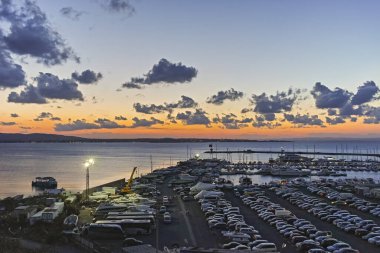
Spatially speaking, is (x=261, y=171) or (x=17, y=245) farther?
(x=261, y=171)

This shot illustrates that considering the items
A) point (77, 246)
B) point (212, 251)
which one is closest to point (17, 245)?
point (77, 246)

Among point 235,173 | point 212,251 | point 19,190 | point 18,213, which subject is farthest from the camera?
point 235,173

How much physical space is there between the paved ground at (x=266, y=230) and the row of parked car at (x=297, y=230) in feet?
0.73

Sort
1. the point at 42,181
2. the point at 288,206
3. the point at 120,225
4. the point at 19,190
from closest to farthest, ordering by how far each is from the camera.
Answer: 1. the point at 120,225
2. the point at 288,206
3. the point at 19,190
4. the point at 42,181

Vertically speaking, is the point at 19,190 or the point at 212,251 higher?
the point at 212,251

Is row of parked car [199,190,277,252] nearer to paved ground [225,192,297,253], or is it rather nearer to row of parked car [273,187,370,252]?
paved ground [225,192,297,253]

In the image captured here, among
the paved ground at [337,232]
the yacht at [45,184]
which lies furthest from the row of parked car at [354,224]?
the yacht at [45,184]

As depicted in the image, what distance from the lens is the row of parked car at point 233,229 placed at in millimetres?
16516

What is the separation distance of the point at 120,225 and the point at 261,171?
4916 centimetres

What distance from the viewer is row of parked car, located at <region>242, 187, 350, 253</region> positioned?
16.5m

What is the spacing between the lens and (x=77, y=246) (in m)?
18.3

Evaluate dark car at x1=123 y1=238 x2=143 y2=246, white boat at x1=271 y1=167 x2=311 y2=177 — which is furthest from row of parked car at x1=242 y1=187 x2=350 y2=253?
white boat at x1=271 y1=167 x2=311 y2=177

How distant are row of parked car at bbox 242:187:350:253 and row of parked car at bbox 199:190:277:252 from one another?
4.20 ft

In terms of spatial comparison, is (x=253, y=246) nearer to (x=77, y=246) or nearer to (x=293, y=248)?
(x=293, y=248)
